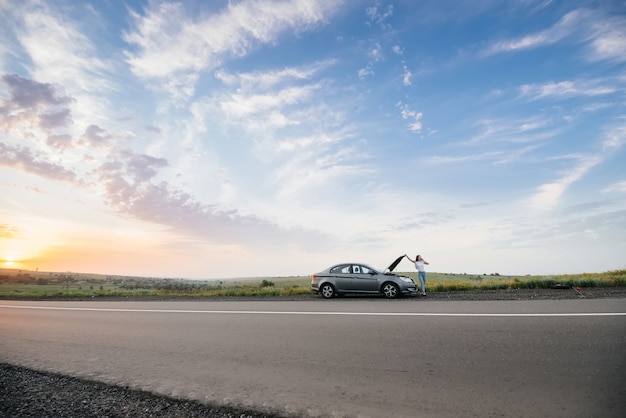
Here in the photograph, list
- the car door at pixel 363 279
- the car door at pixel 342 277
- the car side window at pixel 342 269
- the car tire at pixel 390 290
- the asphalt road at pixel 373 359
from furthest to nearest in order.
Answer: the car side window at pixel 342 269
the car door at pixel 342 277
the car door at pixel 363 279
the car tire at pixel 390 290
the asphalt road at pixel 373 359

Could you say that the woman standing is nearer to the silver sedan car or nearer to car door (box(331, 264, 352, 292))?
the silver sedan car

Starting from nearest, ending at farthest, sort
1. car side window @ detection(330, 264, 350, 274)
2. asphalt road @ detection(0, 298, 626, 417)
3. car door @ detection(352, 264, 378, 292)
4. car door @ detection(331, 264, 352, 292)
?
asphalt road @ detection(0, 298, 626, 417)
car door @ detection(352, 264, 378, 292)
car door @ detection(331, 264, 352, 292)
car side window @ detection(330, 264, 350, 274)

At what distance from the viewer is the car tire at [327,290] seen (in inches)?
647

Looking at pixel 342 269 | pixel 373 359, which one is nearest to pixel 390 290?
pixel 342 269

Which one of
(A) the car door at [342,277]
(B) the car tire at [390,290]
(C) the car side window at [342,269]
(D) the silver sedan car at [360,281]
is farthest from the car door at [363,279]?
(B) the car tire at [390,290]

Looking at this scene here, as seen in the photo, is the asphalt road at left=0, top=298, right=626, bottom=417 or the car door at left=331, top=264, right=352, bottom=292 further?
the car door at left=331, top=264, right=352, bottom=292

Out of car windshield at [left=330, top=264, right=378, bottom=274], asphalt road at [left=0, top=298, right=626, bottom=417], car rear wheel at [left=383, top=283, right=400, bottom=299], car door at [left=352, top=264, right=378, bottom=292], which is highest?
car windshield at [left=330, top=264, right=378, bottom=274]

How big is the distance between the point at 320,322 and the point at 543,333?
15.3 feet

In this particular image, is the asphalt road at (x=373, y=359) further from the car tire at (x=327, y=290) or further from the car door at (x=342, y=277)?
the car tire at (x=327, y=290)

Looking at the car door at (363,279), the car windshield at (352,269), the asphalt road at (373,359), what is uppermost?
the car windshield at (352,269)

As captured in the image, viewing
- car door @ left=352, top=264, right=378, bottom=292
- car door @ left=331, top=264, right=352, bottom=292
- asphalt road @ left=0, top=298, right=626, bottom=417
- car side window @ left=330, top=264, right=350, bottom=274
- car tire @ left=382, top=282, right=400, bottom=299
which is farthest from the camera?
car side window @ left=330, top=264, right=350, bottom=274

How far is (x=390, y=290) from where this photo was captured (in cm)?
1559

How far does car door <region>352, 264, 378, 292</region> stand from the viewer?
16.1 meters

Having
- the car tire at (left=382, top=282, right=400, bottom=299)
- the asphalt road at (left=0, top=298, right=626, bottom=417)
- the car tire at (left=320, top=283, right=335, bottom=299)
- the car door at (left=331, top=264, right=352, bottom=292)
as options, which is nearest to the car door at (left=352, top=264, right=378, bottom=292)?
the car door at (left=331, top=264, right=352, bottom=292)
